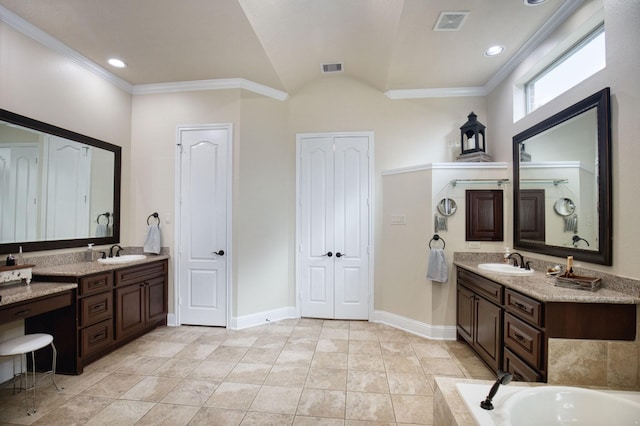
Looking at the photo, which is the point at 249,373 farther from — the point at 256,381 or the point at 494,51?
the point at 494,51

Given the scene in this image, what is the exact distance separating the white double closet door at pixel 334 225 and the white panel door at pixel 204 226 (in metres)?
1.01

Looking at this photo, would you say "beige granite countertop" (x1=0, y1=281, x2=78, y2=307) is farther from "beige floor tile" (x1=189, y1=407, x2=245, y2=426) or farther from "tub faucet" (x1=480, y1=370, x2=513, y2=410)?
"tub faucet" (x1=480, y1=370, x2=513, y2=410)

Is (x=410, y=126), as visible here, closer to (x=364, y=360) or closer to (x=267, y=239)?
(x=267, y=239)

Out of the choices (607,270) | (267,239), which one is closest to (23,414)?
(267,239)

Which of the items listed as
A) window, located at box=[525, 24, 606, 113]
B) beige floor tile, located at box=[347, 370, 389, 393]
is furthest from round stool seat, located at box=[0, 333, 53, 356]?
window, located at box=[525, 24, 606, 113]

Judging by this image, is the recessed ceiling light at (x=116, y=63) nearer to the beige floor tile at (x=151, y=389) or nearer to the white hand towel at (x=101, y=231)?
the white hand towel at (x=101, y=231)

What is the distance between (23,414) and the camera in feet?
6.24

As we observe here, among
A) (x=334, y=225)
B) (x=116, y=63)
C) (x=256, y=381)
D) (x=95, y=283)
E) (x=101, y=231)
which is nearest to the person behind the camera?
(x=256, y=381)

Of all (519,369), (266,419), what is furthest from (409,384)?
(266,419)

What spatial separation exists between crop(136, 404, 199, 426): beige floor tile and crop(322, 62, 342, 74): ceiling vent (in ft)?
12.5

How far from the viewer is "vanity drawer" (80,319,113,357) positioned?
2.42 meters

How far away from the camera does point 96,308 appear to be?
2.54 m

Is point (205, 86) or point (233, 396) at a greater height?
point (205, 86)

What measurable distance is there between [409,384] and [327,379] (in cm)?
69
